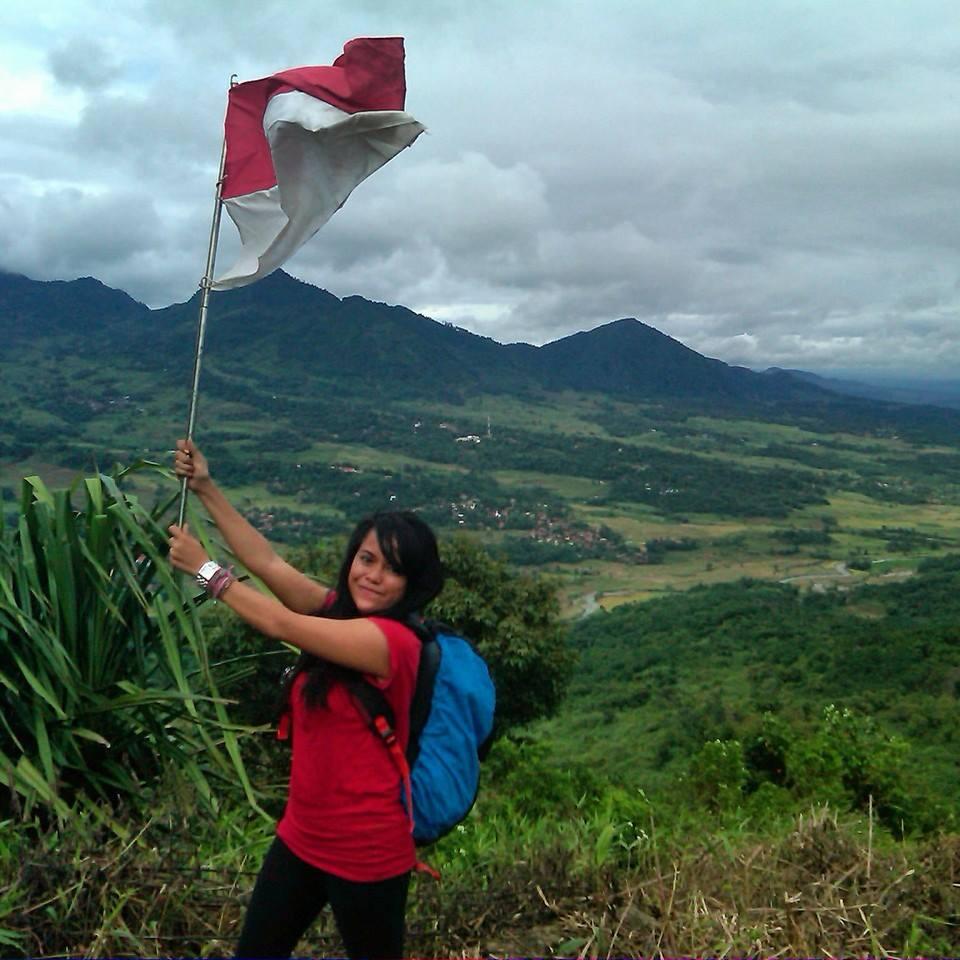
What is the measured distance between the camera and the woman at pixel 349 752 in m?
1.61

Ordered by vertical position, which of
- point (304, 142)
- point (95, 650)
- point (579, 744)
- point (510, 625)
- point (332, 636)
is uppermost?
point (304, 142)

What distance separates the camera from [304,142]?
243cm

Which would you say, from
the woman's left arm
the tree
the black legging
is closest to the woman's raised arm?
the woman's left arm

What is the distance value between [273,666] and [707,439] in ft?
448

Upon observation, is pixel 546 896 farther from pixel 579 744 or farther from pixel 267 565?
pixel 579 744

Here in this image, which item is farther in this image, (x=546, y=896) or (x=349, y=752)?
(x=546, y=896)

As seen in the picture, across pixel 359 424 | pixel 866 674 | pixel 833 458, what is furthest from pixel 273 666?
pixel 833 458

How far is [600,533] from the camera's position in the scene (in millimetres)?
76062

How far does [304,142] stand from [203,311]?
0.52 meters

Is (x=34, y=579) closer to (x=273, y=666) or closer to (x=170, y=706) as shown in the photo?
(x=170, y=706)

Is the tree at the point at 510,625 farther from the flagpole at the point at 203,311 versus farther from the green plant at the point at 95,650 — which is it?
the flagpole at the point at 203,311

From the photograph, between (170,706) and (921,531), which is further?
(921,531)

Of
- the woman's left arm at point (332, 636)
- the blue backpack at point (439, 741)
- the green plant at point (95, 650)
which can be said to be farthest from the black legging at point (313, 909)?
the green plant at point (95, 650)

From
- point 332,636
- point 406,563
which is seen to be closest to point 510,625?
point 406,563
